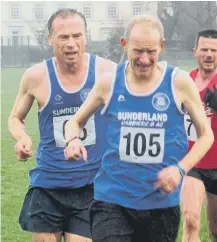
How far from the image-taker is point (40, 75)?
17.1ft

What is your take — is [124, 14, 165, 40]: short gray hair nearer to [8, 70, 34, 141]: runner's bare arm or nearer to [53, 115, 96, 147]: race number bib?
[53, 115, 96, 147]: race number bib

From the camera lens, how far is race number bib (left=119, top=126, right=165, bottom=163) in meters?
4.25

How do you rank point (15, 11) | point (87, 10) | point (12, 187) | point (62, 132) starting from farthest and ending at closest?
point (15, 11) < point (87, 10) < point (12, 187) < point (62, 132)

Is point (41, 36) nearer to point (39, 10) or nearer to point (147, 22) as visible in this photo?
point (39, 10)

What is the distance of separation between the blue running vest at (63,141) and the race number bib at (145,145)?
832 millimetres

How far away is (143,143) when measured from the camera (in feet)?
14.0

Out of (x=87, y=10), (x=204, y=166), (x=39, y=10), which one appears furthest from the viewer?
(x=39, y=10)

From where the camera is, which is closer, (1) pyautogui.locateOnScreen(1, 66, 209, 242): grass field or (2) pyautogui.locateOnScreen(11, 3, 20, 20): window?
(1) pyautogui.locateOnScreen(1, 66, 209, 242): grass field

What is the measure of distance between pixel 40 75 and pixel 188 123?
4.82 feet

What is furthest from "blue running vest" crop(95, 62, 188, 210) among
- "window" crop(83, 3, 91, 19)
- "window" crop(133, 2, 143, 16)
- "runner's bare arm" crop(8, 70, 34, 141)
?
"window" crop(83, 3, 91, 19)

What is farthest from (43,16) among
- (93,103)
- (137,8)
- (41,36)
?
(93,103)

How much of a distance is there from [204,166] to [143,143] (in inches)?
88.2

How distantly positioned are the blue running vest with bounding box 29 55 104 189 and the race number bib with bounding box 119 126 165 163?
2.73ft

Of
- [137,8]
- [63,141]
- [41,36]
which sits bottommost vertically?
[41,36]
